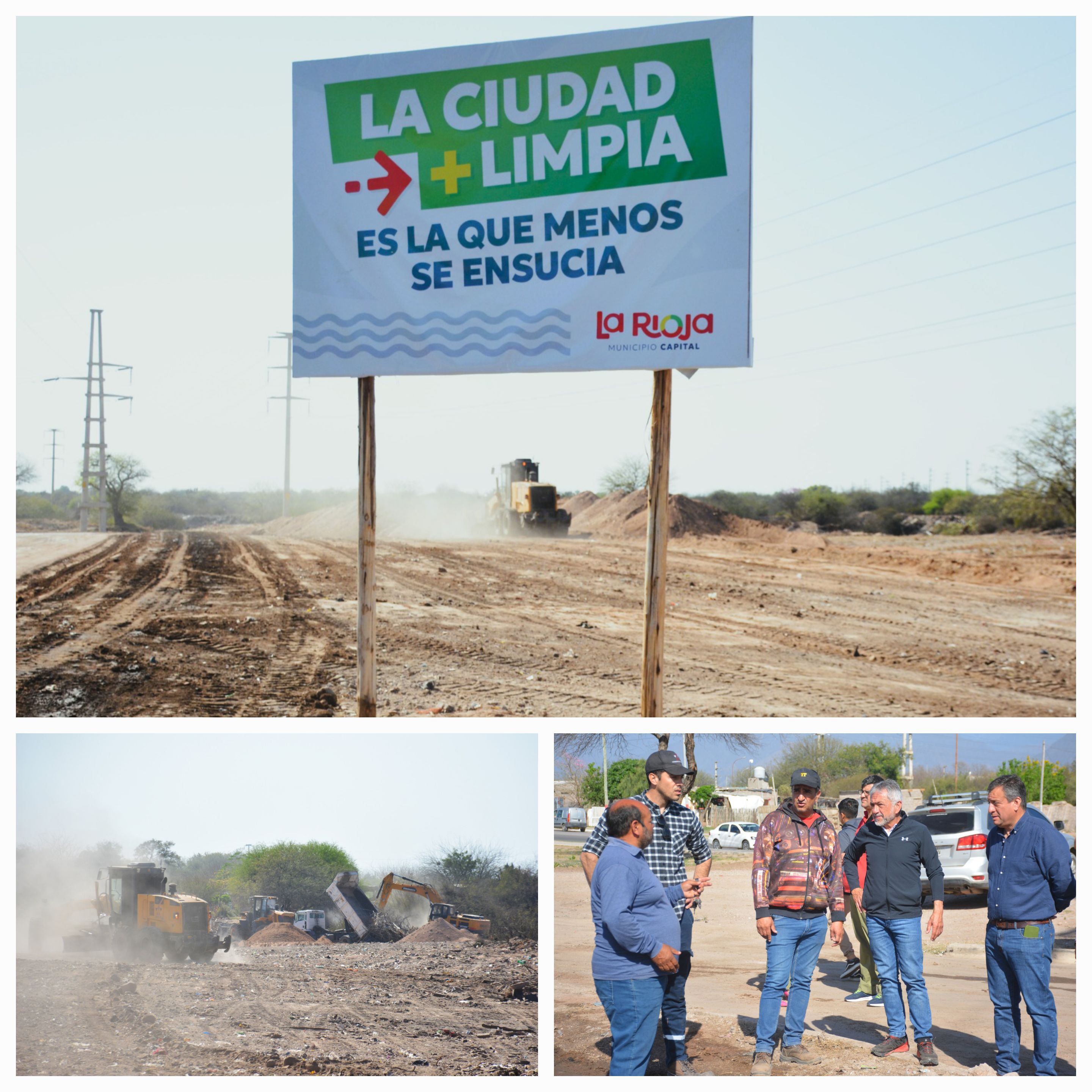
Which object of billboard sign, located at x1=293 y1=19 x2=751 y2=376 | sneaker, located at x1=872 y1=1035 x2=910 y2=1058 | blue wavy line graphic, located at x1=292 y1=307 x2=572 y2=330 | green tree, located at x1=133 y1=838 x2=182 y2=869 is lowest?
sneaker, located at x1=872 y1=1035 x2=910 y2=1058

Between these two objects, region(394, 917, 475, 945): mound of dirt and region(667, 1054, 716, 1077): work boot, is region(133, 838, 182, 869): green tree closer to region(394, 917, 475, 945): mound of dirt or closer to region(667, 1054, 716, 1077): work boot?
region(394, 917, 475, 945): mound of dirt

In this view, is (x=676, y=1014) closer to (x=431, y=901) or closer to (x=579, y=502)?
(x=431, y=901)

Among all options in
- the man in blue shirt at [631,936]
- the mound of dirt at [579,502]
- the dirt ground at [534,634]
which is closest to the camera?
the man in blue shirt at [631,936]

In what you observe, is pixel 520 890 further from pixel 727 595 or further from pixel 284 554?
pixel 284 554

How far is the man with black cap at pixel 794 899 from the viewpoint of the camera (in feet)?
14.0

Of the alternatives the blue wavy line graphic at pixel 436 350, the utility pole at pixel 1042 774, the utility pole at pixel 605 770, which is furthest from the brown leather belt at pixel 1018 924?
the blue wavy line graphic at pixel 436 350

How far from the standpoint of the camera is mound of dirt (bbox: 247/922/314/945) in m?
4.89

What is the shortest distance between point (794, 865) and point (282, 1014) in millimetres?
2568

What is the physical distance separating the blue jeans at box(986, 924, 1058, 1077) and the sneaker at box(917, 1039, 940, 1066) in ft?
0.87

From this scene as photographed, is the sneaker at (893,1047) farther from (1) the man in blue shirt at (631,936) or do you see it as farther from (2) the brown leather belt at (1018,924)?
(1) the man in blue shirt at (631,936)

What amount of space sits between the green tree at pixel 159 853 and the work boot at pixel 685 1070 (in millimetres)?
2603

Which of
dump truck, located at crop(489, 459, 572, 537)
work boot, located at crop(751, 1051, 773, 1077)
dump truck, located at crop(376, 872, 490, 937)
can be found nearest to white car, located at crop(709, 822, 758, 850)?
work boot, located at crop(751, 1051, 773, 1077)

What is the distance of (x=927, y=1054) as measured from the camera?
4.19 meters

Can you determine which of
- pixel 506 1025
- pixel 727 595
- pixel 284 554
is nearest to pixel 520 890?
pixel 506 1025
